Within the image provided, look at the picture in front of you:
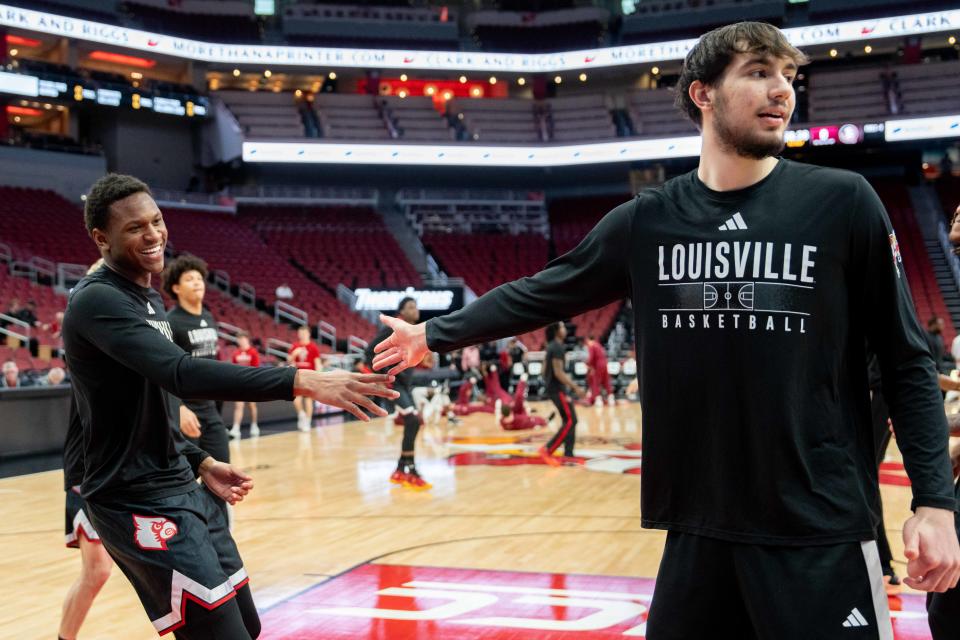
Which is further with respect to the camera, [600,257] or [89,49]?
[89,49]

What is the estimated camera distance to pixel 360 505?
Answer: 9.35 metres

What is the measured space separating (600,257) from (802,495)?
0.78 metres

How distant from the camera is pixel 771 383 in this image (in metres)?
2.13

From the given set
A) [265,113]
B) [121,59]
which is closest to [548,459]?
[265,113]

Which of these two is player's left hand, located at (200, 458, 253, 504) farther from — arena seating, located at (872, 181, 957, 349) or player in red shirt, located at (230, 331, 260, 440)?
arena seating, located at (872, 181, 957, 349)

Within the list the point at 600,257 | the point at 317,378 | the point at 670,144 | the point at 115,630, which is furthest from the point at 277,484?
the point at 670,144

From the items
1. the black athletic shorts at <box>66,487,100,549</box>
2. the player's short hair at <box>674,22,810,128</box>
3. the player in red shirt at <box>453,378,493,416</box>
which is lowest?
the player in red shirt at <box>453,378,493,416</box>

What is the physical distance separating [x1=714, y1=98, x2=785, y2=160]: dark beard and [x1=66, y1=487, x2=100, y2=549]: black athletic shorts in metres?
3.53

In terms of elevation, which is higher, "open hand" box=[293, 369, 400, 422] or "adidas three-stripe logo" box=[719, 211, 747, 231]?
"adidas three-stripe logo" box=[719, 211, 747, 231]

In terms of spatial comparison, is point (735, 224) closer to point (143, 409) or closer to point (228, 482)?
point (143, 409)

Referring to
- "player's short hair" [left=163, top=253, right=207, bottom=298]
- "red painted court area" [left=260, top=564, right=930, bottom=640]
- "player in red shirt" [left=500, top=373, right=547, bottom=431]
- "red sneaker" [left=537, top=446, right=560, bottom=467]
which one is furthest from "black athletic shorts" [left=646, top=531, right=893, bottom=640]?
"player in red shirt" [left=500, top=373, right=547, bottom=431]

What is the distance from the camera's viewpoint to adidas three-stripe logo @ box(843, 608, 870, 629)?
2055mm

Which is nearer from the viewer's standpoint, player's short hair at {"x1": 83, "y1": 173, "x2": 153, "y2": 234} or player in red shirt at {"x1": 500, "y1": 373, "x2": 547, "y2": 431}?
player's short hair at {"x1": 83, "y1": 173, "x2": 153, "y2": 234}

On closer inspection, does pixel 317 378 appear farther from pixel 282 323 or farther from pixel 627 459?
pixel 282 323
